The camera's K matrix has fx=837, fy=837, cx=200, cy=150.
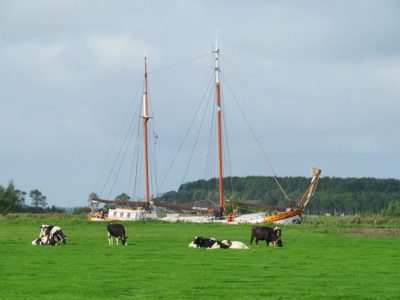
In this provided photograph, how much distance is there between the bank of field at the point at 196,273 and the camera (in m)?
20.6

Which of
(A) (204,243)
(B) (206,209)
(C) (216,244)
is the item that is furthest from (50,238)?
(B) (206,209)

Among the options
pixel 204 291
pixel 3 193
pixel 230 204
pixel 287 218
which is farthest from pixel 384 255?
pixel 3 193

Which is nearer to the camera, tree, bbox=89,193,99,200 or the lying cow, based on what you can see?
the lying cow

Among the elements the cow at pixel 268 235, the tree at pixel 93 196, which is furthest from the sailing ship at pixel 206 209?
the cow at pixel 268 235

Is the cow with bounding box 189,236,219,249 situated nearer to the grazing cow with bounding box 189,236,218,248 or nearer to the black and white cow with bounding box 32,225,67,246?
the grazing cow with bounding box 189,236,218,248

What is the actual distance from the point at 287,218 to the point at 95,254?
187ft

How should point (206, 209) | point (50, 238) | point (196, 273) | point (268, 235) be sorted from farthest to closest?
1. point (206, 209)
2. point (268, 235)
3. point (50, 238)
4. point (196, 273)

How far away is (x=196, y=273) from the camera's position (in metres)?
24.8

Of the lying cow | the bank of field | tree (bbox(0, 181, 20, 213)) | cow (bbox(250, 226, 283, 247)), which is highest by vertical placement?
tree (bbox(0, 181, 20, 213))

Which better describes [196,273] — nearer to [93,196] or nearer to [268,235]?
[268,235]

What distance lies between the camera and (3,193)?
126 m

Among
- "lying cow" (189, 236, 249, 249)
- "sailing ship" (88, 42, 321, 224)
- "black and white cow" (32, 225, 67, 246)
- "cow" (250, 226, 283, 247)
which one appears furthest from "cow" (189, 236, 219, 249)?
"sailing ship" (88, 42, 321, 224)

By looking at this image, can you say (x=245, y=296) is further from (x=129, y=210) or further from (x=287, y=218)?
(x=129, y=210)

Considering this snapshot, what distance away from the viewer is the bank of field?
2056cm
